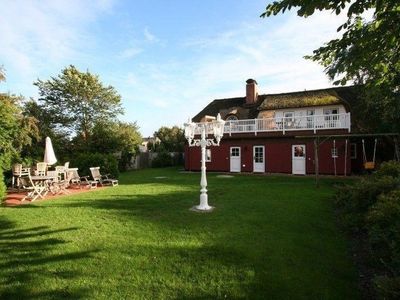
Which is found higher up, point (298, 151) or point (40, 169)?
point (298, 151)

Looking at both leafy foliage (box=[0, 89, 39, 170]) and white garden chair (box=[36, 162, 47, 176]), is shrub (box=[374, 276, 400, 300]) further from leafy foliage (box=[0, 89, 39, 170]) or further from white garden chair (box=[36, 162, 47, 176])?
white garden chair (box=[36, 162, 47, 176])

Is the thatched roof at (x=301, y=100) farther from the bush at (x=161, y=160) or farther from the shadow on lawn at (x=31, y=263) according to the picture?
the shadow on lawn at (x=31, y=263)

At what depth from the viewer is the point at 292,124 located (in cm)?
2202

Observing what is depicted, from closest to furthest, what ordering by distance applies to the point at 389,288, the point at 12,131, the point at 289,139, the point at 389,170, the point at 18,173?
1. the point at 389,288
2. the point at 389,170
3. the point at 12,131
4. the point at 18,173
5. the point at 289,139

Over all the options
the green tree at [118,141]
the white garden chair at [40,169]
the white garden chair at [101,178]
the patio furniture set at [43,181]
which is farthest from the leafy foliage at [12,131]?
the green tree at [118,141]

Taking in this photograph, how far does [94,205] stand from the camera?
9836 millimetres

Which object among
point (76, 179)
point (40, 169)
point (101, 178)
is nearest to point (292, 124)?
point (101, 178)

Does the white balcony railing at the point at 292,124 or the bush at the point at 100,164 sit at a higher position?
the white balcony railing at the point at 292,124

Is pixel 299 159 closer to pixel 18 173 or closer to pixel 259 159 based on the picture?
pixel 259 159

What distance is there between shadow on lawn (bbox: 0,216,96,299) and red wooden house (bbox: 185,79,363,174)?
16.2 m

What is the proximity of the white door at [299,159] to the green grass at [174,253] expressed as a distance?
40.7 feet

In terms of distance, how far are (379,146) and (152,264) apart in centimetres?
2204

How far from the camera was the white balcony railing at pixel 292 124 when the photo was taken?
20375 mm

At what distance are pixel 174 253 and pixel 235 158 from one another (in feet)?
61.8
